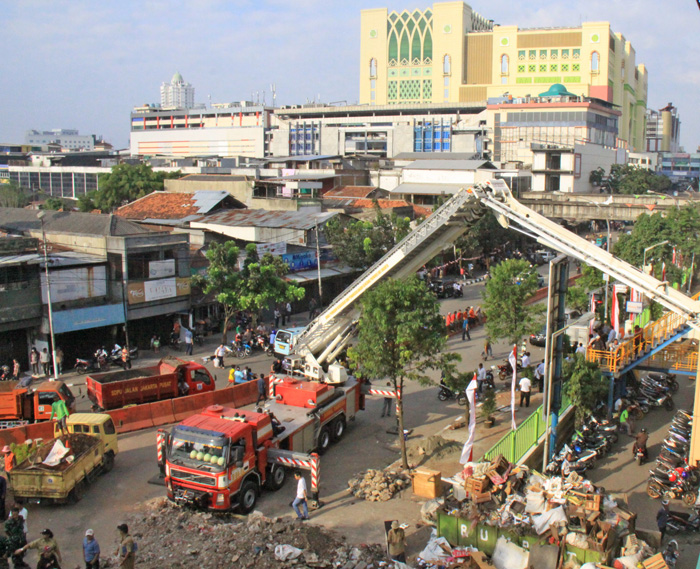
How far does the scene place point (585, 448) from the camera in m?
18.9

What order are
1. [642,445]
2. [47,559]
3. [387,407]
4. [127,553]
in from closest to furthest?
[127,553] < [47,559] < [642,445] < [387,407]

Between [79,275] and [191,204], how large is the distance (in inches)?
839

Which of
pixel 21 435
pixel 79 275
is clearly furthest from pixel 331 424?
pixel 79 275

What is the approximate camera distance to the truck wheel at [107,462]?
1711 centimetres

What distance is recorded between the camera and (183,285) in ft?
100

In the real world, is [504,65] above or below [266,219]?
above

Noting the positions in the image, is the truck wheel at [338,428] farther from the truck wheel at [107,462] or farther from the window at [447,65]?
the window at [447,65]

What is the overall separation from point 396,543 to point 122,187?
55909 mm

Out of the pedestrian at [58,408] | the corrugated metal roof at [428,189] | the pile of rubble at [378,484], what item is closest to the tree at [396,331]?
→ the pile of rubble at [378,484]

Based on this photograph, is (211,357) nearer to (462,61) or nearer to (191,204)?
(191,204)

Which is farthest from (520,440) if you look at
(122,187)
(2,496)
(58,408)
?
(122,187)

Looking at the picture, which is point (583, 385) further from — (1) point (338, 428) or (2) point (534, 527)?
(2) point (534, 527)

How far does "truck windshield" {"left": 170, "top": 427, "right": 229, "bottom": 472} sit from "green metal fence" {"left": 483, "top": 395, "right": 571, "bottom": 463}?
6.14m

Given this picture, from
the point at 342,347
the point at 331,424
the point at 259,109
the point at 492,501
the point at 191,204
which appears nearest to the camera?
the point at 492,501
